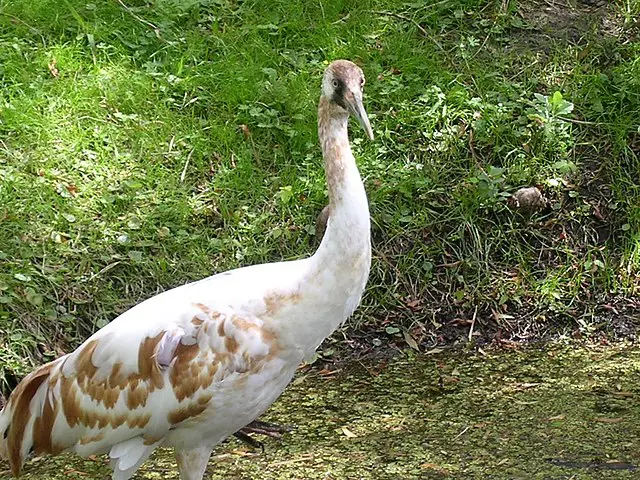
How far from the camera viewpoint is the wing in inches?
160

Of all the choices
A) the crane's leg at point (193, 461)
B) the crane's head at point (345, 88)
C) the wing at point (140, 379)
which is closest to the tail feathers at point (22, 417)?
the wing at point (140, 379)

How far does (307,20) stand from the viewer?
25.4 feet

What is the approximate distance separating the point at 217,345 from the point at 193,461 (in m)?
0.52

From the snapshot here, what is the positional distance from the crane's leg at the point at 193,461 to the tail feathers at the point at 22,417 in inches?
23.0

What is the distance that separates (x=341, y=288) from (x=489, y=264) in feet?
8.42

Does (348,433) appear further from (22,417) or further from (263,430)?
(22,417)

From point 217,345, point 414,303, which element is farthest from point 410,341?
point 217,345

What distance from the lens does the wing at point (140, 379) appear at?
406 centimetres

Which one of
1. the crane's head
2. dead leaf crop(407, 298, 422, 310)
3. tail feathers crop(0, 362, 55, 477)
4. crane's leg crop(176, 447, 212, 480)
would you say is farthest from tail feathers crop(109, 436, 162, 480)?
dead leaf crop(407, 298, 422, 310)

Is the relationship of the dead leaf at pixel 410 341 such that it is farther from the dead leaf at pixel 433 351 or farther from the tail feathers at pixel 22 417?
the tail feathers at pixel 22 417

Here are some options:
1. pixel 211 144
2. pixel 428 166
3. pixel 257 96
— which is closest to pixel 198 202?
pixel 211 144

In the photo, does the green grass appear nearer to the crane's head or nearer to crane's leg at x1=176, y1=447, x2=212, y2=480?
crane's leg at x1=176, y1=447, x2=212, y2=480

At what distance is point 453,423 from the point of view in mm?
5250

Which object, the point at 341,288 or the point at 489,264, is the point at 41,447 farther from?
the point at 489,264
